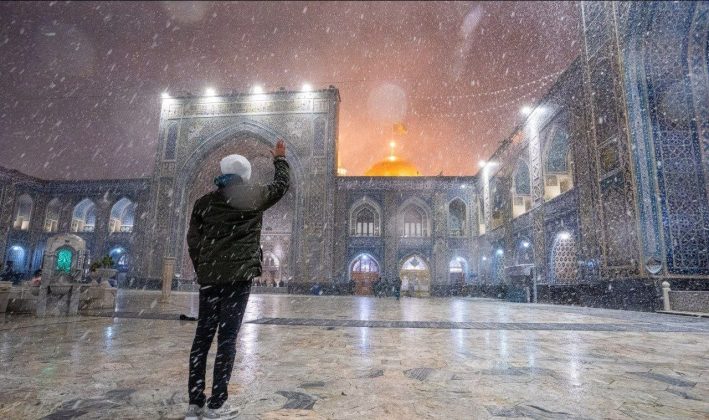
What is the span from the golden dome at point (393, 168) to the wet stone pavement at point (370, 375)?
26863 millimetres

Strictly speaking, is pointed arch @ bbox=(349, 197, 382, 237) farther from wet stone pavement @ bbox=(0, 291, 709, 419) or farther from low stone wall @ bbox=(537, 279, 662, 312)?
wet stone pavement @ bbox=(0, 291, 709, 419)

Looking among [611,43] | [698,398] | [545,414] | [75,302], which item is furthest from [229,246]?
[611,43]

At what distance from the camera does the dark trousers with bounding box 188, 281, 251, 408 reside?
5.82ft

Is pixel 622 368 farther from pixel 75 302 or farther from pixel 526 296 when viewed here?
pixel 526 296

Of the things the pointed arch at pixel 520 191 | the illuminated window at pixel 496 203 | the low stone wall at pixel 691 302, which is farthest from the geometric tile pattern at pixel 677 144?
the illuminated window at pixel 496 203

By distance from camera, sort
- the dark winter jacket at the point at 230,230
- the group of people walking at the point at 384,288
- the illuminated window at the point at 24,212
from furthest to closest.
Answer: the illuminated window at the point at 24,212, the group of people walking at the point at 384,288, the dark winter jacket at the point at 230,230

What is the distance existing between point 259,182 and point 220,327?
22.5 meters

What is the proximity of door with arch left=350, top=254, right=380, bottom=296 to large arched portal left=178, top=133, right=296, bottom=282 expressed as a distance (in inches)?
147

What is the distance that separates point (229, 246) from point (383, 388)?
1200mm

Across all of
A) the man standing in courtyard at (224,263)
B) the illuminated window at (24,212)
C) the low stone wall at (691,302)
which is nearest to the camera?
the man standing in courtyard at (224,263)

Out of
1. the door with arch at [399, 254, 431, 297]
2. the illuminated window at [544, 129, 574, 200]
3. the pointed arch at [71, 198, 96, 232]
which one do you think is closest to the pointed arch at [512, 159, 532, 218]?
the illuminated window at [544, 129, 574, 200]

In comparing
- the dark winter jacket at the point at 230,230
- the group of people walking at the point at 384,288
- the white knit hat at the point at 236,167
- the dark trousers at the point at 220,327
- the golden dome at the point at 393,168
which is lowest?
the group of people walking at the point at 384,288

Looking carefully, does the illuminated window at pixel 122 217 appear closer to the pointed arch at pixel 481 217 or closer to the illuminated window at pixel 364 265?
the illuminated window at pixel 364 265

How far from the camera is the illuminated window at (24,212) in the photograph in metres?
25.7
